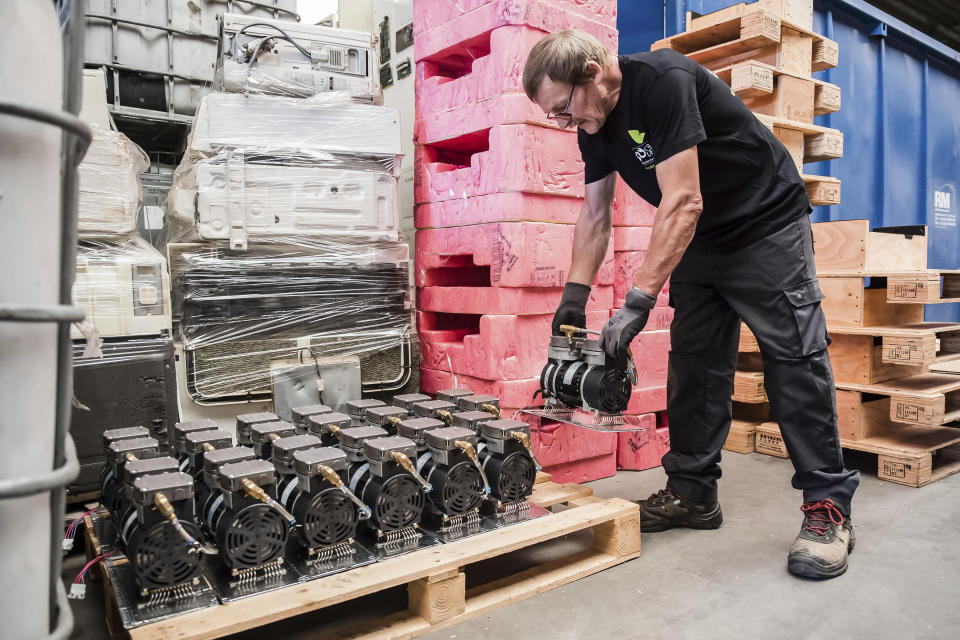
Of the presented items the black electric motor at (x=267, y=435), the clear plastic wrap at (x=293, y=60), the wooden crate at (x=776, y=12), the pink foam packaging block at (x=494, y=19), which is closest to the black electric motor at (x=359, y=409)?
the black electric motor at (x=267, y=435)

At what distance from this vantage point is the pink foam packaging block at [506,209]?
2814 mm

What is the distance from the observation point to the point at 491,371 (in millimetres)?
2826

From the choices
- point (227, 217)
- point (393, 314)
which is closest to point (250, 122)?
point (227, 217)

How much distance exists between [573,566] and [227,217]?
1.83m

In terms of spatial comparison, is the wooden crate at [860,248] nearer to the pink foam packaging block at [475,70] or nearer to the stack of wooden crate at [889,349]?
the stack of wooden crate at [889,349]

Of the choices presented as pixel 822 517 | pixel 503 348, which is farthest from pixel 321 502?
pixel 822 517

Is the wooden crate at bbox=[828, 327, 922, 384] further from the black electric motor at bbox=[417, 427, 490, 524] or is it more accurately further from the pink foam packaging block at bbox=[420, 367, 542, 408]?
the black electric motor at bbox=[417, 427, 490, 524]

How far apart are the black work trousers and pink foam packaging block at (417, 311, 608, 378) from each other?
2.09ft

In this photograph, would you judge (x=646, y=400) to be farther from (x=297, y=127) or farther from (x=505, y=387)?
(x=297, y=127)

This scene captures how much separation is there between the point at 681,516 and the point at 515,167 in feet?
5.08

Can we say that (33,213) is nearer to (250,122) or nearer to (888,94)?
(250,122)

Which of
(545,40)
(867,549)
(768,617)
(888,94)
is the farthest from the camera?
(888,94)

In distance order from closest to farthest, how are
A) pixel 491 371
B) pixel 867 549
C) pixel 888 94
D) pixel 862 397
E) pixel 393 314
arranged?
pixel 867 549, pixel 491 371, pixel 393 314, pixel 862 397, pixel 888 94

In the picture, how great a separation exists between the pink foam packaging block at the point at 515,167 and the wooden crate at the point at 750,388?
1457mm
